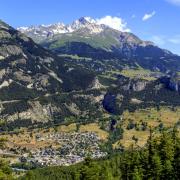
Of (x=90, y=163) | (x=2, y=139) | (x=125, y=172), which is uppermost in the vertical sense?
(x=2, y=139)

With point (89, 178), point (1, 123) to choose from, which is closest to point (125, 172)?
point (89, 178)

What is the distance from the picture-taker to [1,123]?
75.0 meters

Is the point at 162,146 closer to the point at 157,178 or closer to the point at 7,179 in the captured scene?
the point at 157,178

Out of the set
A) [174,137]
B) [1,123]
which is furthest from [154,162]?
[1,123]

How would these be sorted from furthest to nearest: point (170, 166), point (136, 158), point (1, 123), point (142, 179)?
point (136, 158)
point (142, 179)
point (170, 166)
point (1, 123)

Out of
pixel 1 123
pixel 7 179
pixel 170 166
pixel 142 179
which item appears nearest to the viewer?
pixel 1 123

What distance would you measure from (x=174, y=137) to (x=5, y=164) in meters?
58.6

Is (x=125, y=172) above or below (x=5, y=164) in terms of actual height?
below

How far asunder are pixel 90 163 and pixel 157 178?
30001 mm

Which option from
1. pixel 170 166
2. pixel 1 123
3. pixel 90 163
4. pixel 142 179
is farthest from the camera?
pixel 142 179

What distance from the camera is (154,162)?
120 m

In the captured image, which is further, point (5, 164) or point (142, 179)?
point (142, 179)

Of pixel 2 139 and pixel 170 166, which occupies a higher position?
pixel 2 139

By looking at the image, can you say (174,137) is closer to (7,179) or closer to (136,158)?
(136,158)
